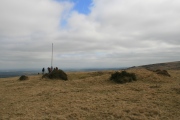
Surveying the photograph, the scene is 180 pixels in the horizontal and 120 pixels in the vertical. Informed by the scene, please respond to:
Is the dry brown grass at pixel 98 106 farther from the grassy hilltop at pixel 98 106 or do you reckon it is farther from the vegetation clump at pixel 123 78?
the vegetation clump at pixel 123 78

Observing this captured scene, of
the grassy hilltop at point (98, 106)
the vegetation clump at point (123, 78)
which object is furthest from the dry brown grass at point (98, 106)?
the vegetation clump at point (123, 78)

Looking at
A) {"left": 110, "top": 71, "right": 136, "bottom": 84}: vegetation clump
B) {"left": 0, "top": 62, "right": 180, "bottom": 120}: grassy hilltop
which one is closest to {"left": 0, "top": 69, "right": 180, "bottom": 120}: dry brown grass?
{"left": 0, "top": 62, "right": 180, "bottom": 120}: grassy hilltop

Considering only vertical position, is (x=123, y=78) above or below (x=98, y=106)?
above

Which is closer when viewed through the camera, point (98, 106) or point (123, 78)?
point (98, 106)

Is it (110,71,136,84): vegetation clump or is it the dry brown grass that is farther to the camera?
(110,71,136,84): vegetation clump

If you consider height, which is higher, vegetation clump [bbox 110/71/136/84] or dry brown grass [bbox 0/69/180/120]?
vegetation clump [bbox 110/71/136/84]

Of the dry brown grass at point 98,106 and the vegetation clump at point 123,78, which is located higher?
the vegetation clump at point 123,78

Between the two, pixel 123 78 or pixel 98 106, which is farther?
pixel 123 78

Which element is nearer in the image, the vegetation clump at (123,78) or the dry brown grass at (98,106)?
the dry brown grass at (98,106)

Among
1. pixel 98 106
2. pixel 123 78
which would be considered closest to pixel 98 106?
pixel 98 106

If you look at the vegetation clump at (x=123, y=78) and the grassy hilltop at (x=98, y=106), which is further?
the vegetation clump at (x=123, y=78)

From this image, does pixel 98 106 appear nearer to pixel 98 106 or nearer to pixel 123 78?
pixel 98 106

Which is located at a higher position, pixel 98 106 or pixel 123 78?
pixel 123 78

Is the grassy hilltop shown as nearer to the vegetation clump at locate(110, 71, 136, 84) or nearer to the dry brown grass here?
the dry brown grass
